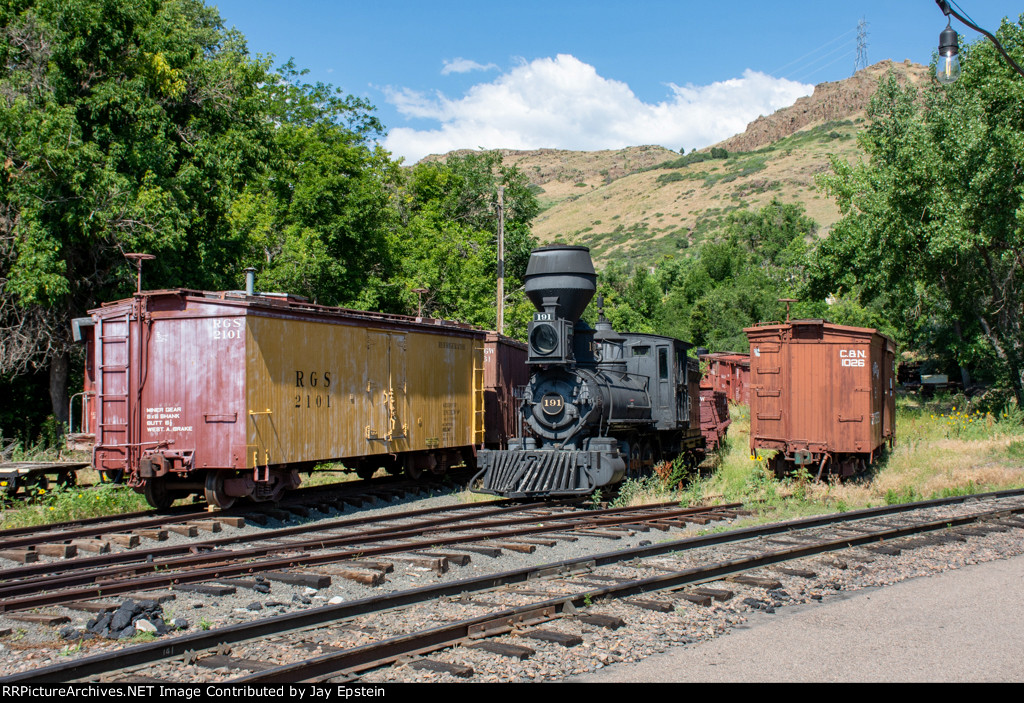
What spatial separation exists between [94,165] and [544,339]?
11.0 metres

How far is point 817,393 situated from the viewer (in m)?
15.7

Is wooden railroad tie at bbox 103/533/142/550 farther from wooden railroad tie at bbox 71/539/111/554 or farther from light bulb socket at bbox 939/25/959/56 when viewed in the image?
light bulb socket at bbox 939/25/959/56

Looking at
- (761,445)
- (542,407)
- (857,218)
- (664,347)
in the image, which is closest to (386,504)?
(542,407)

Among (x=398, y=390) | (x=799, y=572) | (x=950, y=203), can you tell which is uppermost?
(x=950, y=203)

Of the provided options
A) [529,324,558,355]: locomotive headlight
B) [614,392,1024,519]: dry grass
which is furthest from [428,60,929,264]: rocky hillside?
[529,324,558,355]: locomotive headlight

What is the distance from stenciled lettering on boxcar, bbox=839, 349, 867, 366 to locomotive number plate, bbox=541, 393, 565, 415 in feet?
19.2

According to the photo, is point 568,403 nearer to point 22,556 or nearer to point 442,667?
point 22,556

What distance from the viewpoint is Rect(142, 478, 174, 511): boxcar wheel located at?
1243 cm

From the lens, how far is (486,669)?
5.38 meters

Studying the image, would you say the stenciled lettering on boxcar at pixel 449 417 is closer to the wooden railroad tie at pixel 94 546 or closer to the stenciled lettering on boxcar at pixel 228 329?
the stenciled lettering on boxcar at pixel 228 329

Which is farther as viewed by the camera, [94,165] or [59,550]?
[94,165]

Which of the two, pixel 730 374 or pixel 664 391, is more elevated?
pixel 730 374

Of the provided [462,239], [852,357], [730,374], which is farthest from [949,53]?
[730,374]

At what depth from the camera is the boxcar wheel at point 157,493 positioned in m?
12.4
